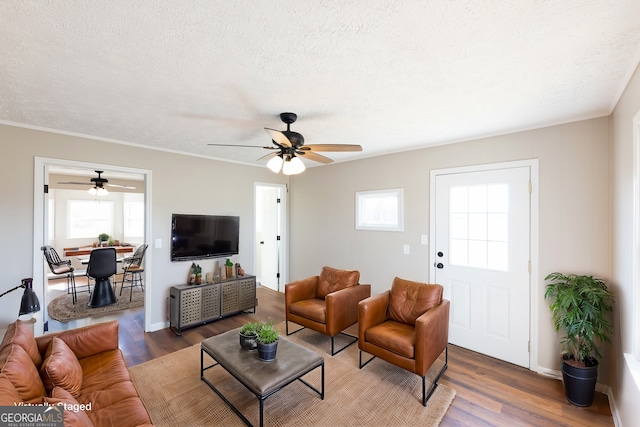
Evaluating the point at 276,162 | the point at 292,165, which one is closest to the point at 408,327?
the point at 292,165

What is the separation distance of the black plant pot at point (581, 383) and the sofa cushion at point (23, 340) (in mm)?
3977

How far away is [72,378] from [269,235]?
4.24m

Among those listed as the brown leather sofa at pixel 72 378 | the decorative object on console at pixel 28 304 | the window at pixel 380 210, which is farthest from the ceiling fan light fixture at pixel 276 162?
the decorative object on console at pixel 28 304

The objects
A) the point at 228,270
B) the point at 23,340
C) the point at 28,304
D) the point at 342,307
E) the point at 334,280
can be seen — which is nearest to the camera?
the point at 23,340

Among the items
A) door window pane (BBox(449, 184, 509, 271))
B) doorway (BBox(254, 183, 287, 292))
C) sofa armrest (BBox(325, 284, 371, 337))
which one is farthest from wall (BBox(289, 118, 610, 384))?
sofa armrest (BBox(325, 284, 371, 337))

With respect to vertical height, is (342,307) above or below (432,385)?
above

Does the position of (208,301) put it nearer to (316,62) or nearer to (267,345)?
(267,345)

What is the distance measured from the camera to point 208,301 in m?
3.99

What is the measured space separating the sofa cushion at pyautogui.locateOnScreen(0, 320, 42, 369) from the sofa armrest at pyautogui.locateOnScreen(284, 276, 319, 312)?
2241 mm

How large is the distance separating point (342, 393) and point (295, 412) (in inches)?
18.1

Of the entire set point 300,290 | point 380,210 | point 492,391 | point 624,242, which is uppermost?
point 380,210

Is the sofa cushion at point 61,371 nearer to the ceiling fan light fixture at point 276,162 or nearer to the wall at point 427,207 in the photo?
the ceiling fan light fixture at point 276,162

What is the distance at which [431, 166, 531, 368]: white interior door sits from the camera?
9.64 feet

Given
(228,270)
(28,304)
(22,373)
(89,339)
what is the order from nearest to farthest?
(22,373) → (28,304) → (89,339) → (228,270)
